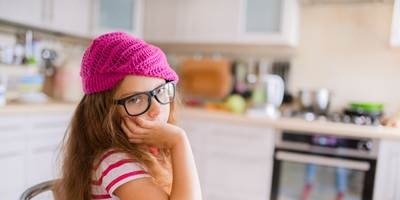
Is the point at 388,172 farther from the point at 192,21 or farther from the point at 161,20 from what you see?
the point at 161,20

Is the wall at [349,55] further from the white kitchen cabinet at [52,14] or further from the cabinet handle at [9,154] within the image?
the cabinet handle at [9,154]

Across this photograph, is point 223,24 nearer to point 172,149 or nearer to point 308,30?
point 308,30

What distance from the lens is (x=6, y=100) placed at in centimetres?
184

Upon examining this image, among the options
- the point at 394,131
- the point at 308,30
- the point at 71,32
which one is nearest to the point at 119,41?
the point at 394,131

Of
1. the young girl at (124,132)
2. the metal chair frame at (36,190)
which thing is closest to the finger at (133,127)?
the young girl at (124,132)

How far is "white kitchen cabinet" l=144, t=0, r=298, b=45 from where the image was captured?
85.2 inches

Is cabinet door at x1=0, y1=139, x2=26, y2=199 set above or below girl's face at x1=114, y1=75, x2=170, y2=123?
below

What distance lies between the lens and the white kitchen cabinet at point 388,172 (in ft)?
5.59

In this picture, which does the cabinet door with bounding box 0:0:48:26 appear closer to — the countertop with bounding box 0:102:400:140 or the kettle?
the countertop with bounding box 0:102:400:140

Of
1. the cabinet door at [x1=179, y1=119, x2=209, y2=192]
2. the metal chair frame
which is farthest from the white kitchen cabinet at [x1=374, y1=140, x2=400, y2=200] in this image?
the metal chair frame

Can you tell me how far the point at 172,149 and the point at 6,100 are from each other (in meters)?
1.59

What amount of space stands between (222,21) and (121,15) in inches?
31.8

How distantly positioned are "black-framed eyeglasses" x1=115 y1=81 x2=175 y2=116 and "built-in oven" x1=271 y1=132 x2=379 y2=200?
1368mm

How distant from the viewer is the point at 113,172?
61 centimetres
